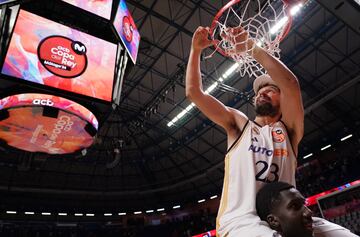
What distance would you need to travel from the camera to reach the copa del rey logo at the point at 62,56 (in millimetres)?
6648

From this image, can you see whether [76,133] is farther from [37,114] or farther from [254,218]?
[254,218]

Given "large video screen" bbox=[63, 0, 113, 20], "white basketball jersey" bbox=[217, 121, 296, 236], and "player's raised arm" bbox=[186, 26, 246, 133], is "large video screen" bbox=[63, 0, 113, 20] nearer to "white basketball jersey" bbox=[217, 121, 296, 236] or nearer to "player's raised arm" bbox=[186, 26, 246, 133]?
"player's raised arm" bbox=[186, 26, 246, 133]

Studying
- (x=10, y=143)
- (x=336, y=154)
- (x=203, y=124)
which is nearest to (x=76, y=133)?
(x=10, y=143)

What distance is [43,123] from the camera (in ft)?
22.4

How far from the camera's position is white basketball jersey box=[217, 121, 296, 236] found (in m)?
1.75

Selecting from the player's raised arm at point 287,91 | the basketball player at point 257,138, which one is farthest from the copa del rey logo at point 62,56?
the player's raised arm at point 287,91

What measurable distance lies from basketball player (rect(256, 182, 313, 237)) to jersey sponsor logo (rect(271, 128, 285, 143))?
1.32ft

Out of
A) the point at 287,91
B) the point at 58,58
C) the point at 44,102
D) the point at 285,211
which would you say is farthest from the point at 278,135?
the point at 58,58

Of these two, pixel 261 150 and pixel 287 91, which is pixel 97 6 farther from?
pixel 261 150

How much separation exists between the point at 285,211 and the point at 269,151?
481mm

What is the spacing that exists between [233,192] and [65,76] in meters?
5.73

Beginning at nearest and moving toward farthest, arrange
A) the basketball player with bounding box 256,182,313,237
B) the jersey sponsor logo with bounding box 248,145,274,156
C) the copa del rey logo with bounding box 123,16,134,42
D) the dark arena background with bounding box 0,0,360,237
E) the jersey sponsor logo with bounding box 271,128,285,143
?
the basketball player with bounding box 256,182,313,237 < the jersey sponsor logo with bounding box 248,145,274,156 < the jersey sponsor logo with bounding box 271,128,285,143 < the dark arena background with bounding box 0,0,360,237 < the copa del rey logo with bounding box 123,16,134,42

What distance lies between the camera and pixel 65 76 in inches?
266

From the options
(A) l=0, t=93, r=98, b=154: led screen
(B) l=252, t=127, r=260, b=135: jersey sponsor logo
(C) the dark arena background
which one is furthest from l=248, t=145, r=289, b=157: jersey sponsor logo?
(A) l=0, t=93, r=98, b=154: led screen
